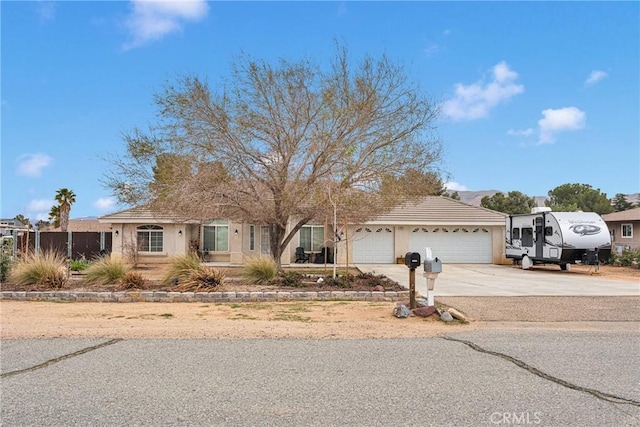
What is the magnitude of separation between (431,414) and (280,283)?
10135 mm

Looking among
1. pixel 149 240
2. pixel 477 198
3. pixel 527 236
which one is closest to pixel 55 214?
pixel 149 240

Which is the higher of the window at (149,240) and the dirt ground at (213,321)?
the window at (149,240)

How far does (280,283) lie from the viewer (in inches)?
572

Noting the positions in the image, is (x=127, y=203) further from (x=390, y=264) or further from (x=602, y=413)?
(x=602, y=413)

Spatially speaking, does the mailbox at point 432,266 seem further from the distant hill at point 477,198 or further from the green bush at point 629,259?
the distant hill at point 477,198

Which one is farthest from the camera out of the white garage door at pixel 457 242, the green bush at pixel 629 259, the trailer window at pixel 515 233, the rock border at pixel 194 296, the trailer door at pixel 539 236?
the white garage door at pixel 457 242

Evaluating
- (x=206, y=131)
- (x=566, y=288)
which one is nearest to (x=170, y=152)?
(x=206, y=131)

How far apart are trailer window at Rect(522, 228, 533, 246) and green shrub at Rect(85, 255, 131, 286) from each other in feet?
56.6

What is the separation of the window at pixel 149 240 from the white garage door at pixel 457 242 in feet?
42.2

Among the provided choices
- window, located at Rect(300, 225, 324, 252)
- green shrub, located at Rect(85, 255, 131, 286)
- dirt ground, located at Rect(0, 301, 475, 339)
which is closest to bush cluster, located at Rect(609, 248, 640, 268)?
window, located at Rect(300, 225, 324, 252)

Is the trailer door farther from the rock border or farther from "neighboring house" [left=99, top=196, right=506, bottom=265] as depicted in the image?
the rock border

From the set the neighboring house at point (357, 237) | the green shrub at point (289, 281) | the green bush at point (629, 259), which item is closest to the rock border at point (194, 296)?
the green shrub at point (289, 281)

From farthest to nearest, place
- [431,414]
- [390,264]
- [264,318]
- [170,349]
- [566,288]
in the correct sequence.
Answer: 1. [390,264]
2. [566,288]
3. [264,318]
4. [170,349]
5. [431,414]

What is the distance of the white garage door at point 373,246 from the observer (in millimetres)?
26750
